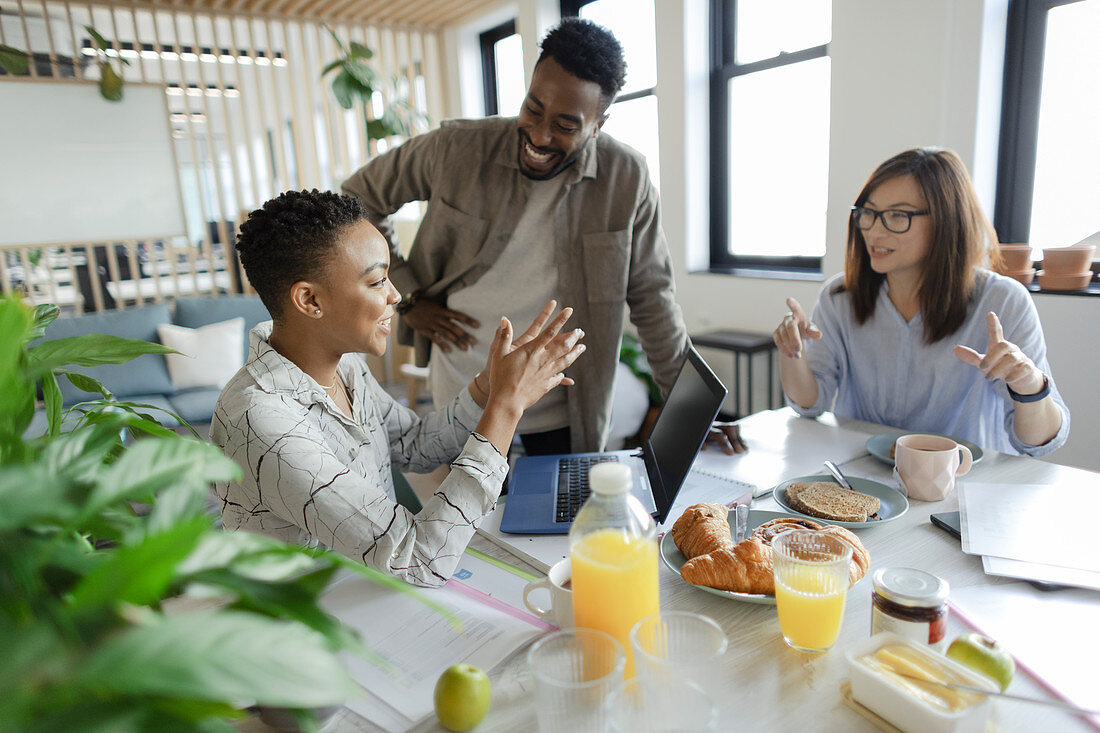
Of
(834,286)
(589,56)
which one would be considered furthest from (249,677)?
(834,286)

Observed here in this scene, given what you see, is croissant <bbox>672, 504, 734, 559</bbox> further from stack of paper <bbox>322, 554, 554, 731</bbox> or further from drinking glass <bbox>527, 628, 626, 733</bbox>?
drinking glass <bbox>527, 628, 626, 733</bbox>

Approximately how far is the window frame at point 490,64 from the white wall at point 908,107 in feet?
6.17

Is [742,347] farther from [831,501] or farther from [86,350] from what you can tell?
[86,350]

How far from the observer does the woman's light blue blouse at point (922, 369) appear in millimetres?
1591

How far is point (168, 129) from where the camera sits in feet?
14.8

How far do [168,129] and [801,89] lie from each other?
12.7 ft

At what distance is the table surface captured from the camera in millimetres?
739

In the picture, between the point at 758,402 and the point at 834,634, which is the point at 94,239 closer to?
the point at 758,402

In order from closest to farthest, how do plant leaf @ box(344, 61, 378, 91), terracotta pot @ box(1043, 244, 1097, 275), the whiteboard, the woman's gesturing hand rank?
the woman's gesturing hand
terracotta pot @ box(1043, 244, 1097, 275)
the whiteboard
plant leaf @ box(344, 61, 378, 91)

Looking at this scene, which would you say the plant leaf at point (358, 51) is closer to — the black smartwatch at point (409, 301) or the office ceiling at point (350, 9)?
the office ceiling at point (350, 9)

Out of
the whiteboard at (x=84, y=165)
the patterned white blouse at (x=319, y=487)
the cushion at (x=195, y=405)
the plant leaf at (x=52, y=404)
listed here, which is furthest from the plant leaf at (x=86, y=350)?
the whiteboard at (x=84, y=165)

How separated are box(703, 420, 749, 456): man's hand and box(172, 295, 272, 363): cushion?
3.29 meters

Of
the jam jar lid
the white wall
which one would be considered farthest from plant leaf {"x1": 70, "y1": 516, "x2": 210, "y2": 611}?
the white wall

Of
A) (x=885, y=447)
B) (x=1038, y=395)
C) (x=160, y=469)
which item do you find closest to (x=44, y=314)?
(x=160, y=469)
